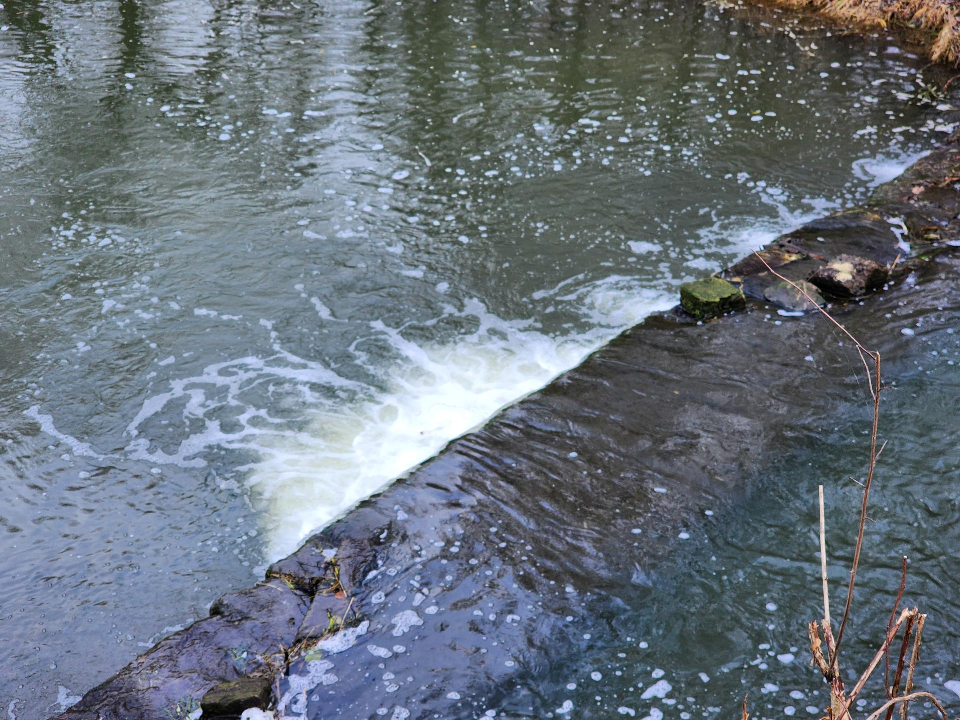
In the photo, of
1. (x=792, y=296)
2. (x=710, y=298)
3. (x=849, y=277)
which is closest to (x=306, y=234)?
(x=710, y=298)

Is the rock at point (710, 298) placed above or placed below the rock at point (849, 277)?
below

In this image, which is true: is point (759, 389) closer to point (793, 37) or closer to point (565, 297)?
point (565, 297)

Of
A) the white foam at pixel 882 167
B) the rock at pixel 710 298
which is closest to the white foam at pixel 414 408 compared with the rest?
the rock at pixel 710 298

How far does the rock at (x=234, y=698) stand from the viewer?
3.06 metres

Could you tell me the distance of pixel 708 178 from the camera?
7.48 meters

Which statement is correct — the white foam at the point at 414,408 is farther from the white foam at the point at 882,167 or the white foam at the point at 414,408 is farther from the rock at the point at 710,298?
the white foam at the point at 882,167

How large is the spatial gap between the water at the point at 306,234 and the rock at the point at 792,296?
74cm

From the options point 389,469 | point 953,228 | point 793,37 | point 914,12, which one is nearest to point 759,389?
point 389,469

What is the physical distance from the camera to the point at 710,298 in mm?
5496

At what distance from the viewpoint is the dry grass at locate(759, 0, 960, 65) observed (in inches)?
401

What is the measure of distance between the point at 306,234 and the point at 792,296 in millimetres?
3872

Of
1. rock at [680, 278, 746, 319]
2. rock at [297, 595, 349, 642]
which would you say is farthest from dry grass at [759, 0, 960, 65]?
rock at [297, 595, 349, 642]

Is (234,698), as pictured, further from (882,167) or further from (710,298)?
(882,167)

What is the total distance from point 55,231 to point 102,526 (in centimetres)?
335
